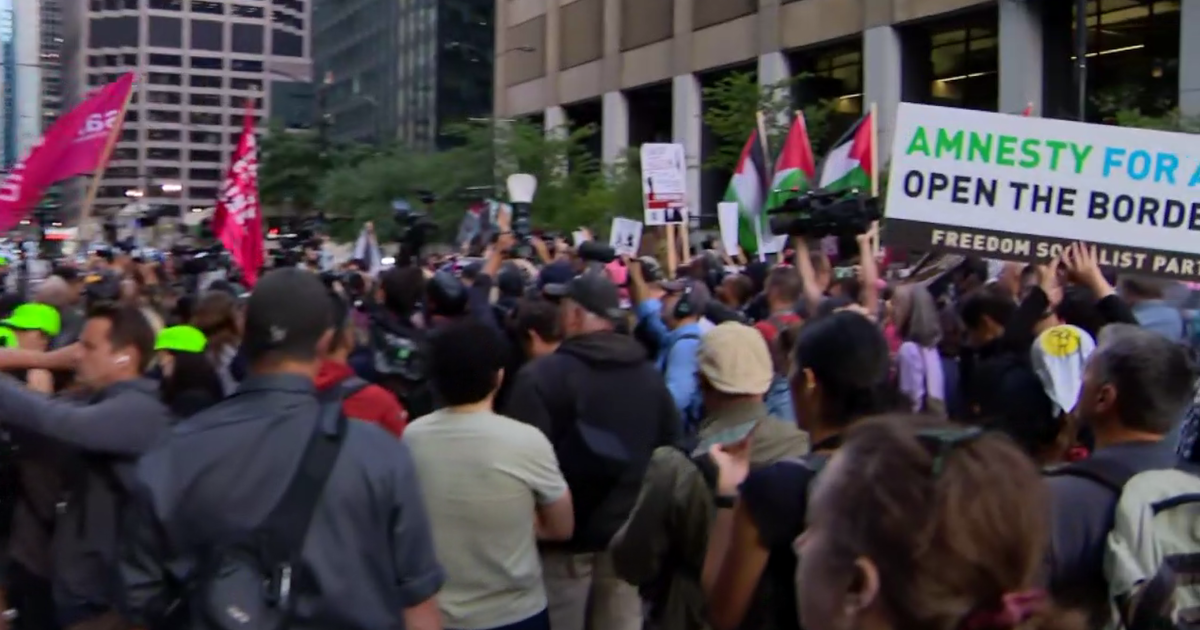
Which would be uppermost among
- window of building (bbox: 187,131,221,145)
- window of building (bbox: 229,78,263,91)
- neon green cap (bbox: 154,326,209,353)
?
window of building (bbox: 229,78,263,91)

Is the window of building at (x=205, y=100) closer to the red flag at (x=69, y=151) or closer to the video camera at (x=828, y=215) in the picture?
the red flag at (x=69, y=151)

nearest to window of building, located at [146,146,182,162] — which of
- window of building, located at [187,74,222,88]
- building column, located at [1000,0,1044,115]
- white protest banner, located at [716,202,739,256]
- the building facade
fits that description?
window of building, located at [187,74,222,88]

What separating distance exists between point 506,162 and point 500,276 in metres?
32.8

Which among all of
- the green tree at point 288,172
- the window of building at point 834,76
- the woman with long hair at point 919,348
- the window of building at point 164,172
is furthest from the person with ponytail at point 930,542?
the window of building at point 164,172

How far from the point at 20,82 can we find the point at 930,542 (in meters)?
140

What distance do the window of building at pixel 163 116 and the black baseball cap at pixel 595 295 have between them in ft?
569

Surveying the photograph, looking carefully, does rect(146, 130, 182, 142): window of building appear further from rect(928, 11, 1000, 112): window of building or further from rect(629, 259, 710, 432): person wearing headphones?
rect(629, 259, 710, 432): person wearing headphones

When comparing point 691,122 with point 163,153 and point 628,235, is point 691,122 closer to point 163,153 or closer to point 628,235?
point 628,235

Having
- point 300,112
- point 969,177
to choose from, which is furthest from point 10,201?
point 300,112

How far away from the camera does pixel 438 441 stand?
444cm

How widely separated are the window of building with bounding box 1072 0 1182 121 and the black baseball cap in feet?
81.4

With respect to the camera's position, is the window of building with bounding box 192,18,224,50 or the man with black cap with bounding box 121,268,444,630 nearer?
the man with black cap with bounding box 121,268,444,630

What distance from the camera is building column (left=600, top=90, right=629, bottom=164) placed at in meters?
48.1

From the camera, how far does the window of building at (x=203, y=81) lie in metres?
167
